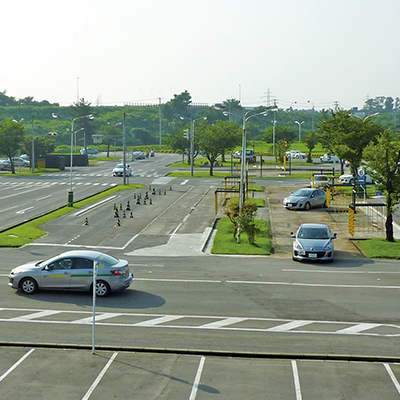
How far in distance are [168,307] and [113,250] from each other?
11.6 metres

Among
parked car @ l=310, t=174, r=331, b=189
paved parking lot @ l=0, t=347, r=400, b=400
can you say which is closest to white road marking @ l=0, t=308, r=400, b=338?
paved parking lot @ l=0, t=347, r=400, b=400

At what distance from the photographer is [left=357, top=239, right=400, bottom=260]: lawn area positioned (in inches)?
1145

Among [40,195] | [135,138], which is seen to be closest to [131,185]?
[40,195]

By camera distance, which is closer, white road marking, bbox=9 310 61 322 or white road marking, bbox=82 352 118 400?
white road marking, bbox=82 352 118 400

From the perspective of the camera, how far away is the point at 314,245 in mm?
27688

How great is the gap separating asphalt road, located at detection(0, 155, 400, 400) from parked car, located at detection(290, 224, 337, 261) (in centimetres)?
58

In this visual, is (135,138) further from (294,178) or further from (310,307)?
(310,307)

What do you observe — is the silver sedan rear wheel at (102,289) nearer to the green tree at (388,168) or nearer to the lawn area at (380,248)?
the lawn area at (380,248)

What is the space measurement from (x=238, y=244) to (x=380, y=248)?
7.28 meters

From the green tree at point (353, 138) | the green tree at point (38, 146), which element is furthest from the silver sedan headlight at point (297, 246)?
the green tree at point (38, 146)

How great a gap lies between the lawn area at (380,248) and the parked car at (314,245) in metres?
2.42

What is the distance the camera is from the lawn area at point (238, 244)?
30.2 metres

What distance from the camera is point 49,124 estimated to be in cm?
18962

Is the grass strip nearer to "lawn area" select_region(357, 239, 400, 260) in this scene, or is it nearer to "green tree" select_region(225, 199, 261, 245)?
"green tree" select_region(225, 199, 261, 245)
